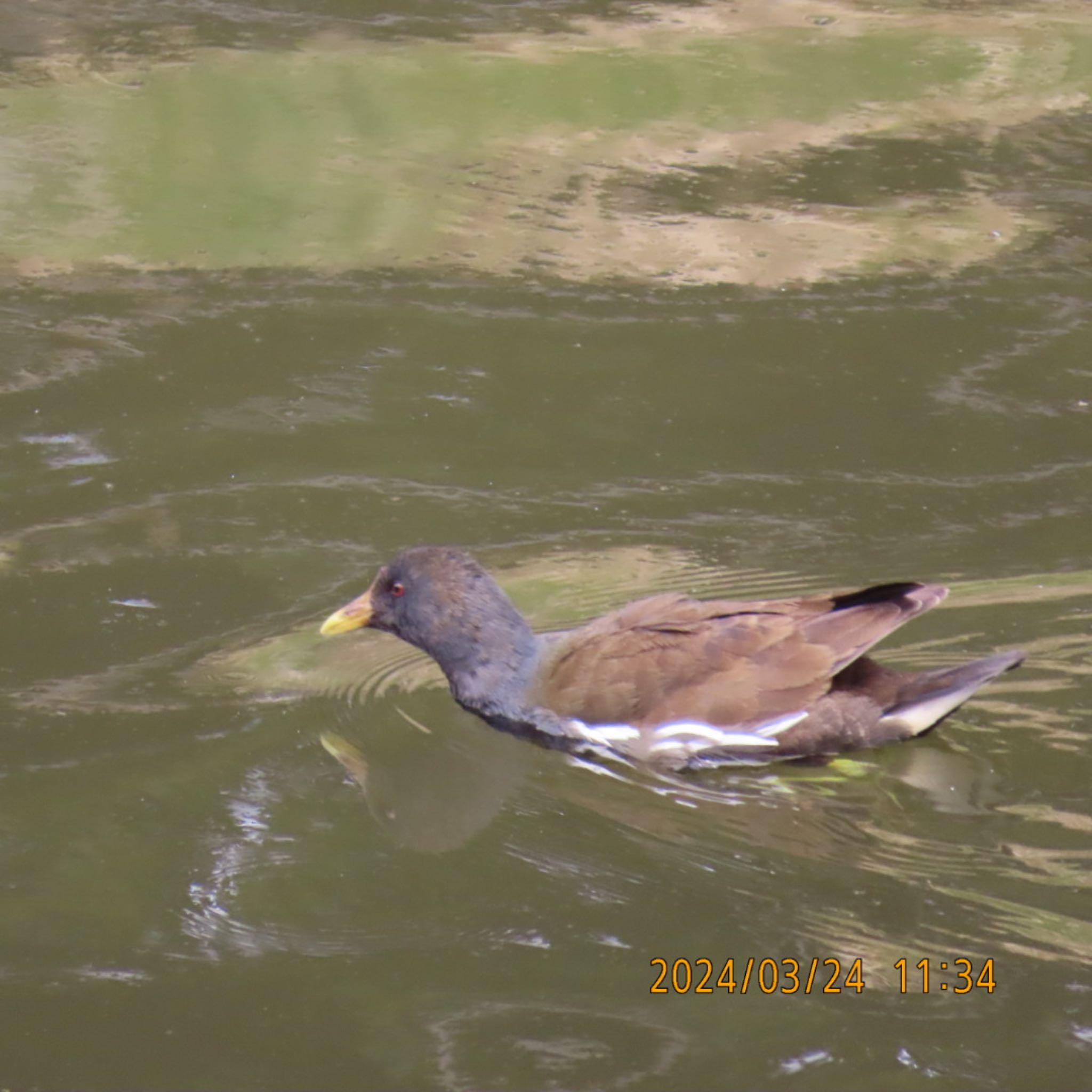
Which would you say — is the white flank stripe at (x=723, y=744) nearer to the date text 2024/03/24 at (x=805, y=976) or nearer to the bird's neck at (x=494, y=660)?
the bird's neck at (x=494, y=660)

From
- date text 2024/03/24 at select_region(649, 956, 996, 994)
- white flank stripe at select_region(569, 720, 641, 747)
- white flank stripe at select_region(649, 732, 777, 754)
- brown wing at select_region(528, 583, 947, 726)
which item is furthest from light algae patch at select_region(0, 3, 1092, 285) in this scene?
date text 2024/03/24 at select_region(649, 956, 996, 994)

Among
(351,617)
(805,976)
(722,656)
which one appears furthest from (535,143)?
(805,976)

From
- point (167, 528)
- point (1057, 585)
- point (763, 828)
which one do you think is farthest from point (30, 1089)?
point (1057, 585)

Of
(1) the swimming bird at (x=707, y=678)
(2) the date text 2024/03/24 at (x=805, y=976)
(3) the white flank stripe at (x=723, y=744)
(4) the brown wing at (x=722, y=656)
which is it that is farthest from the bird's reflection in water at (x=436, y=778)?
(2) the date text 2024/03/24 at (x=805, y=976)

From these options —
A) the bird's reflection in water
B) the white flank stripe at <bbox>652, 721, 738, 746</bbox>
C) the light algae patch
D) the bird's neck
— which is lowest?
the bird's reflection in water

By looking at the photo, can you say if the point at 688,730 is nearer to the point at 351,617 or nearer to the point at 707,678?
the point at 707,678

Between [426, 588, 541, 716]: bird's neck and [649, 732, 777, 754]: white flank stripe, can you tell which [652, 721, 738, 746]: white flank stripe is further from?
[426, 588, 541, 716]: bird's neck
